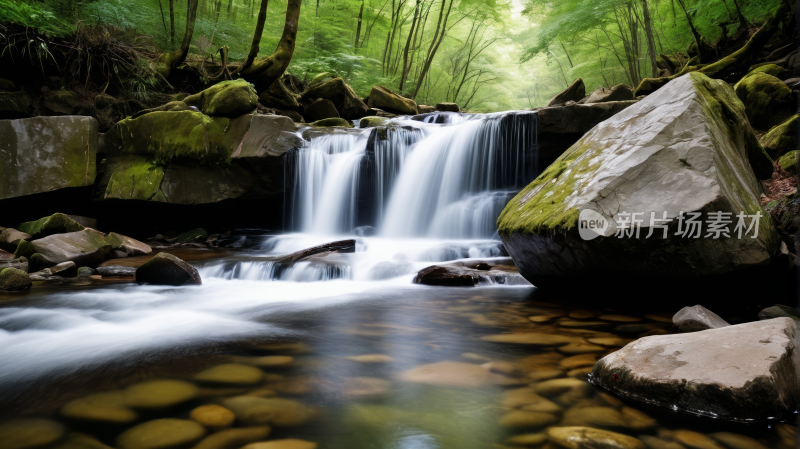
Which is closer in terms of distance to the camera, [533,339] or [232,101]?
[533,339]

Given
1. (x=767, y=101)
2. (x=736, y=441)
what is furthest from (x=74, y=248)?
(x=767, y=101)

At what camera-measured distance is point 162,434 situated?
1.55 meters

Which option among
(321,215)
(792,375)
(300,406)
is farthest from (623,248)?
(321,215)

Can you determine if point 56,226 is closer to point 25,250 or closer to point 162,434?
point 25,250

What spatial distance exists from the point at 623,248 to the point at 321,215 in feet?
→ 21.5

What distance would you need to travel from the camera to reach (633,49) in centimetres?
1616

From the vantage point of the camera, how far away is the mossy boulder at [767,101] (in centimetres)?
752

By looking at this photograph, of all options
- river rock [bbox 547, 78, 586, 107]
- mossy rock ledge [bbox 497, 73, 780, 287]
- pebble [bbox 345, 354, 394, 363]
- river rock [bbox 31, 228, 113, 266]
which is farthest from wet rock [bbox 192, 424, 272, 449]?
river rock [bbox 547, 78, 586, 107]

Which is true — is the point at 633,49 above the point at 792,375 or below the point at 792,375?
above

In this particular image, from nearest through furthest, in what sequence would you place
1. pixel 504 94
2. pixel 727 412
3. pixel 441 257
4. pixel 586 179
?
pixel 727 412 → pixel 586 179 → pixel 441 257 → pixel 504 94

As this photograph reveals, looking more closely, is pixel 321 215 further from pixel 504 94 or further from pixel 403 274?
pixel 504 94

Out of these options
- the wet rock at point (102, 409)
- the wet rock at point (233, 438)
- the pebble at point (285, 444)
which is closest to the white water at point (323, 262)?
the wet rock at point (102, 409)

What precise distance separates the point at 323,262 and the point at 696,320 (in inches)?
158

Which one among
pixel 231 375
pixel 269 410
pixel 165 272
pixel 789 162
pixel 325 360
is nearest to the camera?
pixel 269 410
